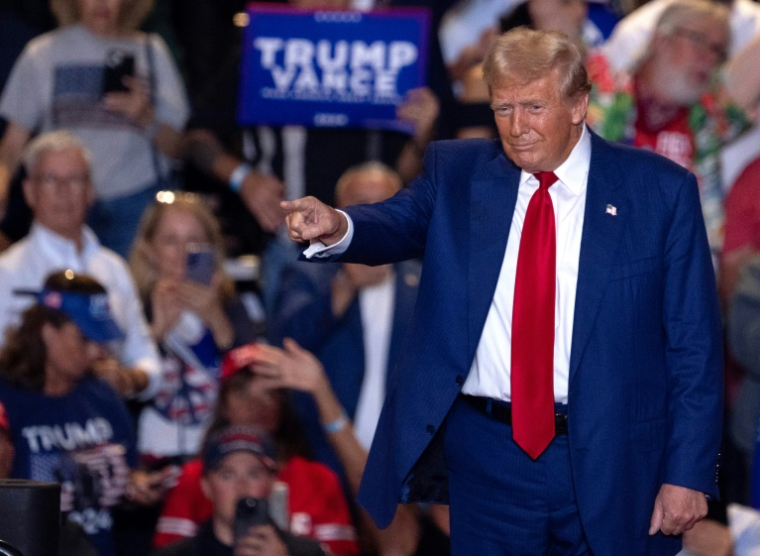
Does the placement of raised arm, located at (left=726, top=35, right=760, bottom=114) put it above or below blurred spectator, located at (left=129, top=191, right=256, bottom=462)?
above

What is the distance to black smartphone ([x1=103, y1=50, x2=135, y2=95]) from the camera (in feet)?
21.0

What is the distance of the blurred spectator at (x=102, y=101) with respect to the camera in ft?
21.0

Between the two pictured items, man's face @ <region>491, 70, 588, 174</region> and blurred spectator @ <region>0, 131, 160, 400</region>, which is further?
blurred spectator @ <region>0, 131, 160, 400</region>

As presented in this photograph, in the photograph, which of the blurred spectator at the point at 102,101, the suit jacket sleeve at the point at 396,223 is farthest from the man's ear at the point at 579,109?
the blurred spectator at the point at 102,101

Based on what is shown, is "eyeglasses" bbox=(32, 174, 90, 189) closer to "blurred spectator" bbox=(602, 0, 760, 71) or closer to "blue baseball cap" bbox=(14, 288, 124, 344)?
"blue baseball cap" bbox=(14, 288, 124, 344)

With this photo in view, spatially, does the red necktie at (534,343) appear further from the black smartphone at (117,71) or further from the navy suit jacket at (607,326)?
the black smartphone at (117,71)

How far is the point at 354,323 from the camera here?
221 inches

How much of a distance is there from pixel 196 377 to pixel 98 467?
88cm

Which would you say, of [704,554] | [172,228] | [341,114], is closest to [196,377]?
[172,228]

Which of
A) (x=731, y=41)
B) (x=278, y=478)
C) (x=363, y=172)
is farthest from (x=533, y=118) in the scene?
(x=731, y=41)

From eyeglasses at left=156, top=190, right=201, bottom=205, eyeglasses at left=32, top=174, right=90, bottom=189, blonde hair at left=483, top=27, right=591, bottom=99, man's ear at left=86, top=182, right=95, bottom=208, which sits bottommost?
eyeglasses at left=156, top=190, right=201, bottom=205

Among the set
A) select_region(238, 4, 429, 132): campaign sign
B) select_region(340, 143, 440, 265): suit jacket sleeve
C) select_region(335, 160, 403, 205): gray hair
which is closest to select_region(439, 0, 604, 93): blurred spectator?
select_region(238, 4, 429, 132): campaign sign

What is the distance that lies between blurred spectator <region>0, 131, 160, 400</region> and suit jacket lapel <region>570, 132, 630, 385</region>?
105 inches

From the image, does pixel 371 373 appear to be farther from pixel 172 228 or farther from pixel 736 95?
pixel 736 95
